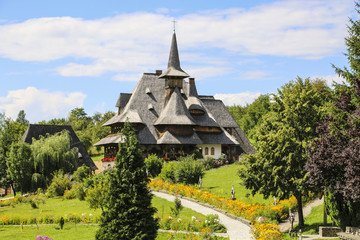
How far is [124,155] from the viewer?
63.1 ft

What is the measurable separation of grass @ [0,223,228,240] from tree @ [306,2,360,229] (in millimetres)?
7819

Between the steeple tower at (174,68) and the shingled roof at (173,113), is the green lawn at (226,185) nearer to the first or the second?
the shingled roof at (173,113)

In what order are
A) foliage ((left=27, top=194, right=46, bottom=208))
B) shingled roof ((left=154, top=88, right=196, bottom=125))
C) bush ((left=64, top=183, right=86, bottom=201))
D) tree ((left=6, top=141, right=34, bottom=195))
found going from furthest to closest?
1. shingled roof ((left=154, top=88, right=196, bottom=125))
2. tree ((left=6, top=141, right=34, bottom=195))
3. bush ((left=64, top=183, right=86, bottom=201))
4. foliage ((left=27, top=194, right=46, bottom=208))

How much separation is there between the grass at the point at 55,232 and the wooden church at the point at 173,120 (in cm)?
2481

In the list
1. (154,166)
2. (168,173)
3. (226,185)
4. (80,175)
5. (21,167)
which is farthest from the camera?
(21,167)

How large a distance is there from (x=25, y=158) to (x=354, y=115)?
110 feet

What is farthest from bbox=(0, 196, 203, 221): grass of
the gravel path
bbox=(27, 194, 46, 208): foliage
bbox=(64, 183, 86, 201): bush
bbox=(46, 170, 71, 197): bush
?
bbox=(46, 170, 71, 197): bush

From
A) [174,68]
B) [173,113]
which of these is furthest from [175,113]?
[174,68]

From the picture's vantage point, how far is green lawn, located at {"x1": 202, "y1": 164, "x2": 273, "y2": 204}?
29.8m

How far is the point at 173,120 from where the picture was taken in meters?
52.3

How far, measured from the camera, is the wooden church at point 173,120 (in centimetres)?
5275

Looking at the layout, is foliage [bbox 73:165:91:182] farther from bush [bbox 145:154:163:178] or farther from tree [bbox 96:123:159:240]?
tree [bbox 96:123:159:240]

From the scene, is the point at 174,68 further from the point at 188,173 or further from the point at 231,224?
the point at 231,224

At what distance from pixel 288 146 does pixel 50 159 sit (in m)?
28.3
